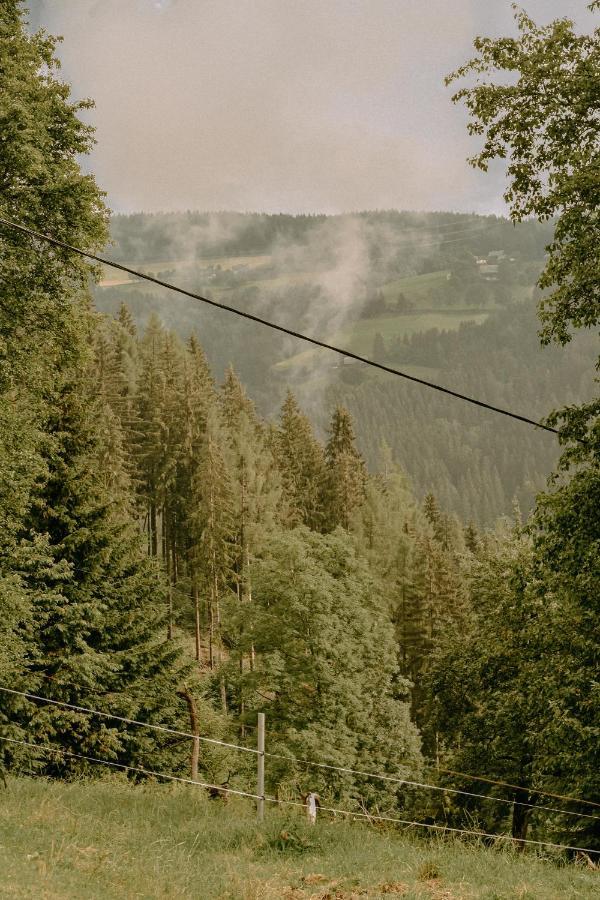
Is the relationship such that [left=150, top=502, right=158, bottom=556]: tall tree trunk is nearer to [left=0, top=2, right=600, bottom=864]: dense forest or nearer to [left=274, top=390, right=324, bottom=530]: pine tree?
[left=0, top=2, right=600, bottom=864]: dense forest

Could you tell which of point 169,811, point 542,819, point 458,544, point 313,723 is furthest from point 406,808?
point 458,544

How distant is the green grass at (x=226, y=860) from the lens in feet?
26.6

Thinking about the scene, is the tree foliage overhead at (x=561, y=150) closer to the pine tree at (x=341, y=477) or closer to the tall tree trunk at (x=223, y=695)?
the tall tree trunk at (x=223, y=695)

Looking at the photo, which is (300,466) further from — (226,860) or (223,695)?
(226,860)

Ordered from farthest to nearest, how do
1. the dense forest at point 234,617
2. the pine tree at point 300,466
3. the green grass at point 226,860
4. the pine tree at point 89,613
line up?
the pine tree at point 300,466, the pine tree at point 89,613, the dense forest at point 234,617, the green grass at point 226,860

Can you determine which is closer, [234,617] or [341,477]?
[234,617]

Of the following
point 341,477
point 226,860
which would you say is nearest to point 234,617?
point 226,860

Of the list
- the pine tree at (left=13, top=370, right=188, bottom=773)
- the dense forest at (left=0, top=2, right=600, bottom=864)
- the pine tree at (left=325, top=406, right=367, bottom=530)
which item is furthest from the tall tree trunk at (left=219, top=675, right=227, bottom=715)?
the pine tree at (left=13, top=370, right=188, bottom=773)

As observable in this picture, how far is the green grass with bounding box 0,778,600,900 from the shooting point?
811 cm

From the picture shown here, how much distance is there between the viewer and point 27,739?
18.1 m

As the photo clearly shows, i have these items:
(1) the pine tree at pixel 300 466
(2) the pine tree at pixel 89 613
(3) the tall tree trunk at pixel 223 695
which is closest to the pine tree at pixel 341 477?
(1) the pine tree at pixel 300 466

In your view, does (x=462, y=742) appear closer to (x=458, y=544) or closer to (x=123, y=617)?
(x=123, y=617)

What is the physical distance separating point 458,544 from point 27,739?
3184 inches

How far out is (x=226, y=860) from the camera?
9.82 m
